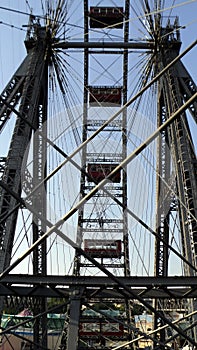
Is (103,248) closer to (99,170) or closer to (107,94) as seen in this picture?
(99,170)

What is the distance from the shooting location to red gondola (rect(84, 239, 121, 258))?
90.9ft

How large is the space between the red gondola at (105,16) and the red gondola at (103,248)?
1165cm

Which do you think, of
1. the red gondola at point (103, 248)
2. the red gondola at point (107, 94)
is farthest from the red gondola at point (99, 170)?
the red gondola at point (103, 248)

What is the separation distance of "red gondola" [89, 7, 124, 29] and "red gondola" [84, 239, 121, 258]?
459 inches

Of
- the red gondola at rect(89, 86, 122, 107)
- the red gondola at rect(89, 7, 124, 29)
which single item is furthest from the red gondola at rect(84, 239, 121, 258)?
the red gondola at rect(89, 7, 124, 29)

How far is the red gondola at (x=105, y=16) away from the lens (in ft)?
72.6

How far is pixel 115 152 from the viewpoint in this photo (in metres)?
26.4

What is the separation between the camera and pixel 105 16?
22.8m

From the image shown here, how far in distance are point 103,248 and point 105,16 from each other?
1261 centimetres

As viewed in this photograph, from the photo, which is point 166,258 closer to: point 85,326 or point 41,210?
point 41,210

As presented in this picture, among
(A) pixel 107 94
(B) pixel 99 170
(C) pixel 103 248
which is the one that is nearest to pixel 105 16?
(A) pixel 107 94

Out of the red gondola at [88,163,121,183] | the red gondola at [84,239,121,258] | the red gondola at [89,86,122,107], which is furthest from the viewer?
the red gondola at [84,239,121,258]

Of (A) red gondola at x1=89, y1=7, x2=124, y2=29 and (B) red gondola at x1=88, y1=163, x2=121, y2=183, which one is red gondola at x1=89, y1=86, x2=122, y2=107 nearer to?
(B) red gondola at x1=88, y1=163, x2=121, y2=183

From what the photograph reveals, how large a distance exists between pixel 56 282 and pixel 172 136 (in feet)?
22.9
